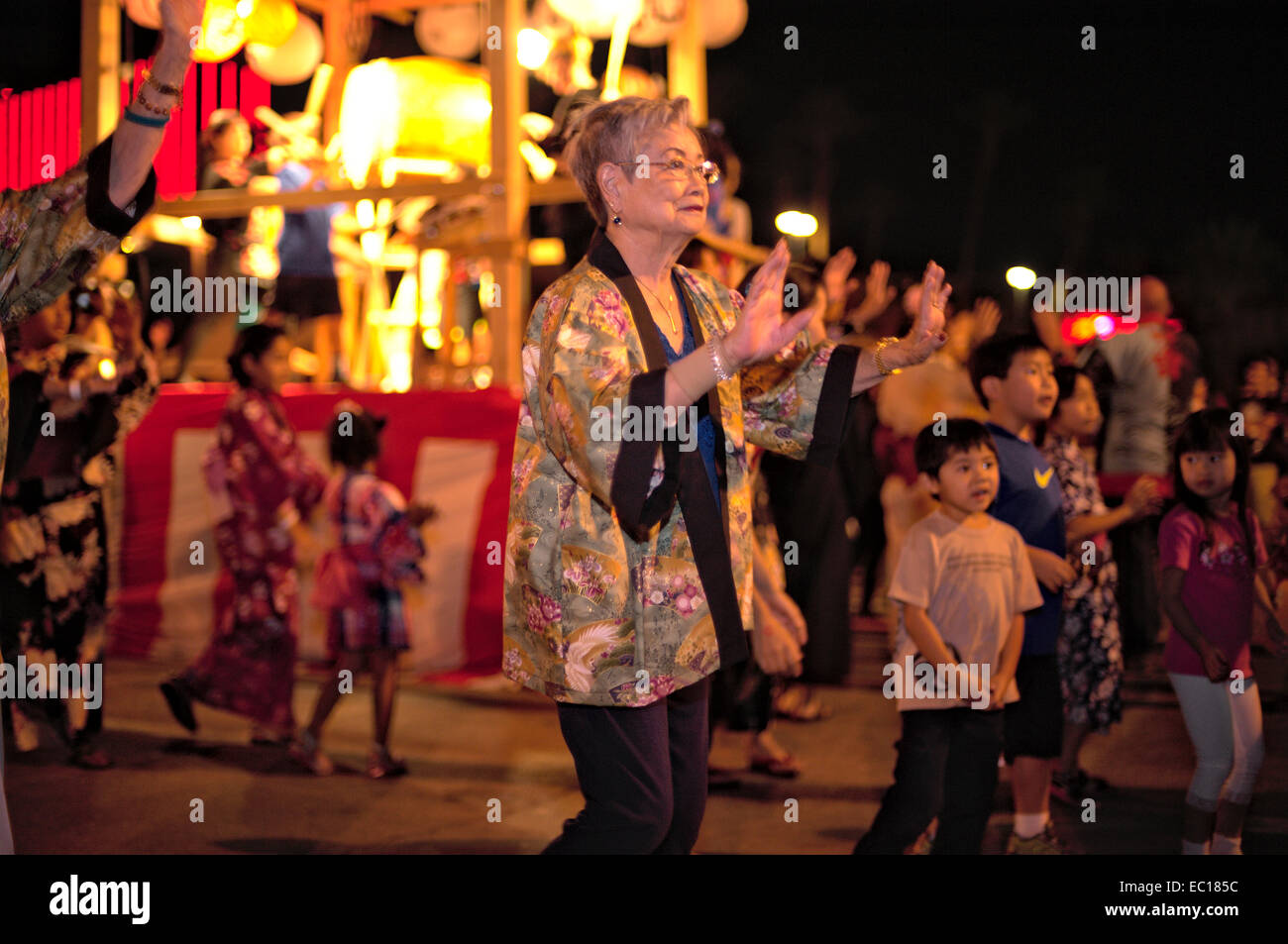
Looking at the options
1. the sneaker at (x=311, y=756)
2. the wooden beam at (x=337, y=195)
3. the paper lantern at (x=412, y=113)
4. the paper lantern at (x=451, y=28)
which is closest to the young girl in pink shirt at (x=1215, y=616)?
the sneaker at (x=311, y=756)

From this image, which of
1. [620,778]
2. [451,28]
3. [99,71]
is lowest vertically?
[620,778]

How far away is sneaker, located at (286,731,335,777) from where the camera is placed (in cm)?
459

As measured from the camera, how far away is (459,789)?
434 cm

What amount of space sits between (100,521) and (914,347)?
3574mm

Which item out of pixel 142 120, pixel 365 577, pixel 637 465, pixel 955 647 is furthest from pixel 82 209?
pixel 365 577

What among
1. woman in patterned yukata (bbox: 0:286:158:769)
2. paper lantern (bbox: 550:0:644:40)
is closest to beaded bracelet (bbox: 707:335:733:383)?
woman in patterned yukata (bbox: 0:286:158:769)

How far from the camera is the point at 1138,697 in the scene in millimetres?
5930

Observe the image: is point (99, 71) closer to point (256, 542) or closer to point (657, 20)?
point (657, 20)

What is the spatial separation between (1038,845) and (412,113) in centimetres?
467

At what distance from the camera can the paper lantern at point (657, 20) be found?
689cm

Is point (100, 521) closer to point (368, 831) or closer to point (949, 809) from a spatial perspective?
point (368, 831)
